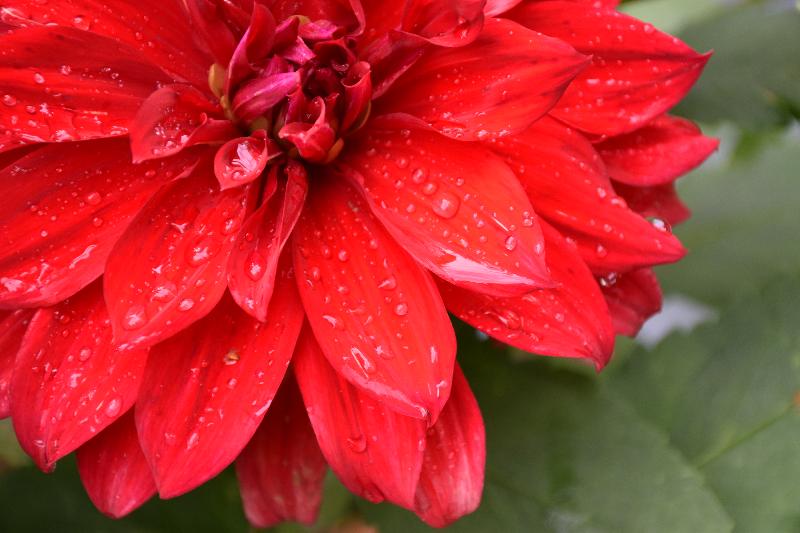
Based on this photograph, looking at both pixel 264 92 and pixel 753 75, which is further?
pixel 753 75

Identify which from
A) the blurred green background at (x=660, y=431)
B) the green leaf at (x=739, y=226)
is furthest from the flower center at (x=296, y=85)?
the green leaf at (x=739, y=226)

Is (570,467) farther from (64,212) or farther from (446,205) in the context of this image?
(64,212)

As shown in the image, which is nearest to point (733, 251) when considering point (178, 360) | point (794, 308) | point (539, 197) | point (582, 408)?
point (794, 308)

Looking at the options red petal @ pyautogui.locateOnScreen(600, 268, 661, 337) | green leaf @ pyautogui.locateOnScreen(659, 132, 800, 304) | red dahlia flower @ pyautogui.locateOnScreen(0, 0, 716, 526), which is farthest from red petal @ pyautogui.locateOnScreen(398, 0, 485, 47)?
green leaf @ pyautogui.locateOnScreen(659, 132, 800, 304)

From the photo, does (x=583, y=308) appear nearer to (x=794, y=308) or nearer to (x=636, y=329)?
(x=636, y=329)

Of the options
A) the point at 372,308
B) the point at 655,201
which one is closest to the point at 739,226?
the point at 655,201
